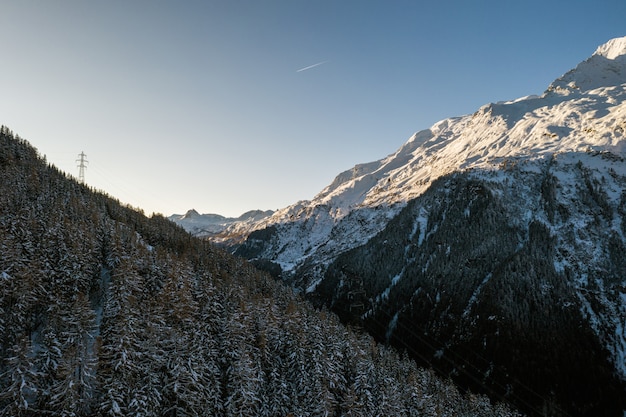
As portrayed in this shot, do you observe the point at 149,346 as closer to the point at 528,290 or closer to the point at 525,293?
the point at 525,293

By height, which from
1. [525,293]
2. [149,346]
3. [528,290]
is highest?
[149,346]

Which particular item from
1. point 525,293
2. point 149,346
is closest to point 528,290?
point 525,293

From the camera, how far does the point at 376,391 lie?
59.1 meters

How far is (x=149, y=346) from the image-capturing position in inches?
1577

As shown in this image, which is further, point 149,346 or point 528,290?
point 528,290

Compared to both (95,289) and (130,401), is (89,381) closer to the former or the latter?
(130,401)

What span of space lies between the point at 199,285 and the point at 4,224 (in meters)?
37.9

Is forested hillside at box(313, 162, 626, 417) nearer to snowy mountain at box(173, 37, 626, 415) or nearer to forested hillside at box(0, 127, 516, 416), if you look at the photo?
snowy mountain at box(173, 37, 626, 415)

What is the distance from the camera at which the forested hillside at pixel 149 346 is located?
3634 cm

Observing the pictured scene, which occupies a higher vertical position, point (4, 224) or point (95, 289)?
point (4, 224)

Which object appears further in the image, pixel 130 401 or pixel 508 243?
pixel 508 243

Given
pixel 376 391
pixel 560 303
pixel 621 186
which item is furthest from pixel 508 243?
pixel 376 391

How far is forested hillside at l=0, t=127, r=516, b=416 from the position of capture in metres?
36.3

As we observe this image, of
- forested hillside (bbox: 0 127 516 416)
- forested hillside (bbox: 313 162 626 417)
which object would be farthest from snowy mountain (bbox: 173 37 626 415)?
forested hillside (bbox: 0 127 516 416)
